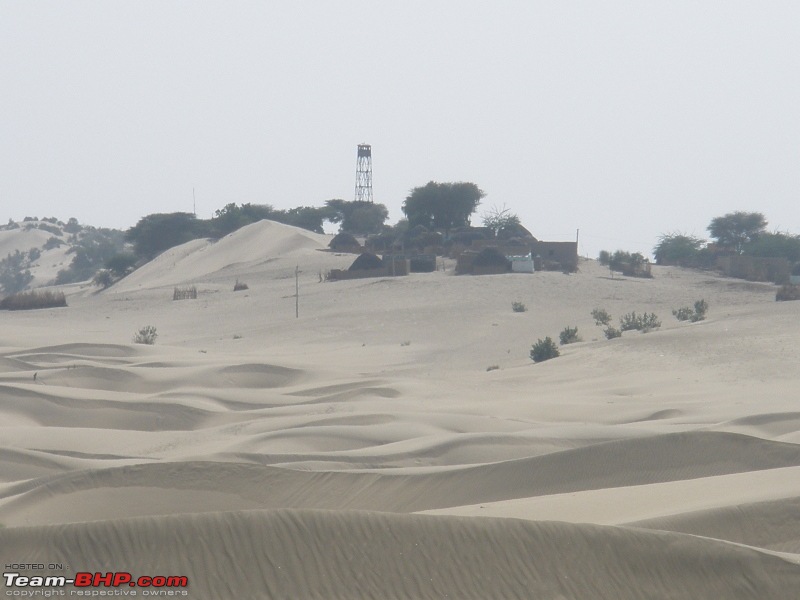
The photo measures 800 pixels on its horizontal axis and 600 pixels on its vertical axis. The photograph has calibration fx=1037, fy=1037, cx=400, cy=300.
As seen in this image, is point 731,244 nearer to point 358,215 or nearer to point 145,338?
point 358,215

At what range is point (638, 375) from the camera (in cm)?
2128

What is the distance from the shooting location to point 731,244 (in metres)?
74.1

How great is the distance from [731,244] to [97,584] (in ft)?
239

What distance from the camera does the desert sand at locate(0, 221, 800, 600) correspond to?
648cm

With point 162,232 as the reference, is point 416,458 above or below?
below

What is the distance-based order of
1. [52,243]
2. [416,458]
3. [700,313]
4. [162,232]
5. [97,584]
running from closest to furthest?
1. [97,584]
2. [416,458]
3. [700,313]
4. [162,232]
5. [52,243]

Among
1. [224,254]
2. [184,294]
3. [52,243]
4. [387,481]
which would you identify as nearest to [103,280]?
[224,254]

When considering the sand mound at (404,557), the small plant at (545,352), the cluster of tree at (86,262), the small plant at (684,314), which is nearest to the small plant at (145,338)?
the small plant at (545,352)

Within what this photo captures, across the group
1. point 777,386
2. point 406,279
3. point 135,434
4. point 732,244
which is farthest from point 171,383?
point 732,244

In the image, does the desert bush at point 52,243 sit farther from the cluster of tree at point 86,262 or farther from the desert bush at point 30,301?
the desert bush at point 30,301

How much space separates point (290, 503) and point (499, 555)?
368 centimetres

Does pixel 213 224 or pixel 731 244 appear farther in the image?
pixel 213 224

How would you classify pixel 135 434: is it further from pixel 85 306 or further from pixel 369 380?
pixel 85 306

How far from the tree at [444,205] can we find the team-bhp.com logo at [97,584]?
66888 millimetres
